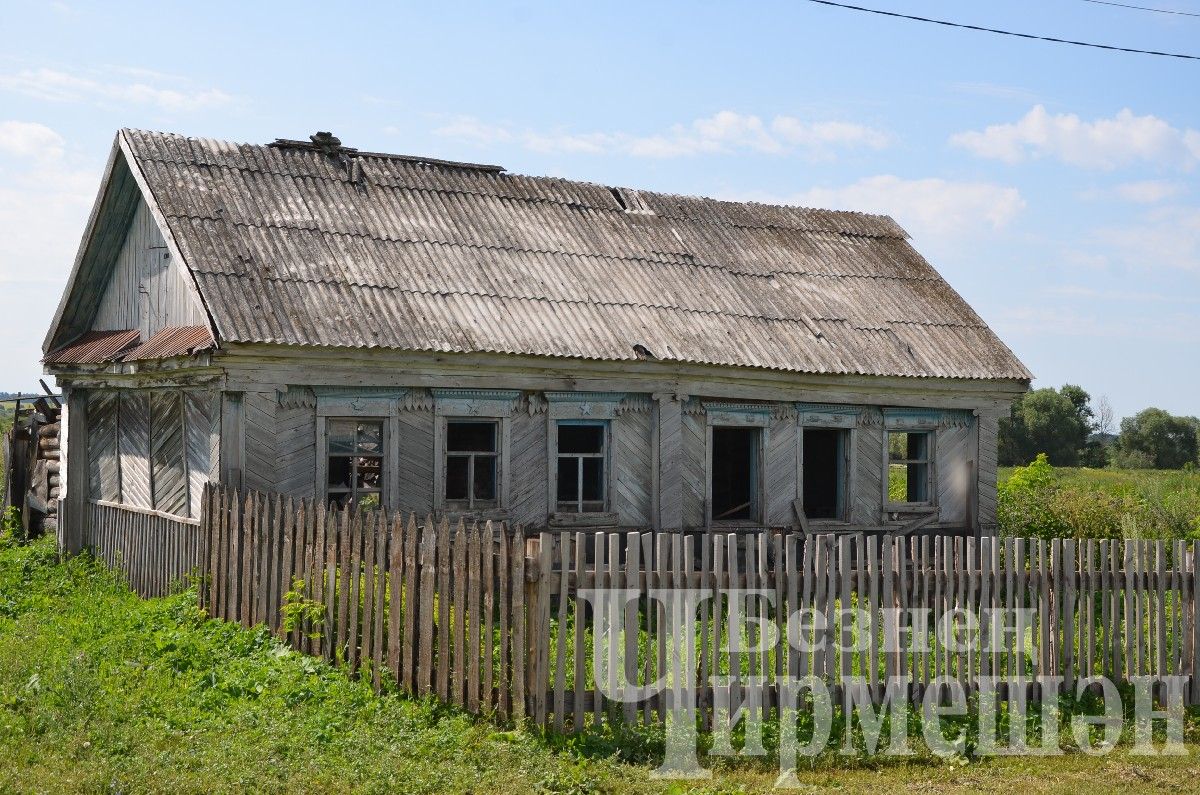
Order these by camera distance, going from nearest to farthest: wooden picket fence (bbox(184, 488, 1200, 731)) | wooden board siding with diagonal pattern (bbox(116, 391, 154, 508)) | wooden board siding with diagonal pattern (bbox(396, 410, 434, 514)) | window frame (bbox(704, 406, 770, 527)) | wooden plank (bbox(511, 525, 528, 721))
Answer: wooden plank (bbox(511, 525, 528, 721)) < wooden picket fence (bbox(184, 488, 1200, 731)) < wooden board siding with diagonal pattern (bbox(396, 410, 434, 514)) < wooden board siding with diagonal pattern (bbox(116, 391, 154, 508)) < window frame (bbox(704, 406, 770, 527))

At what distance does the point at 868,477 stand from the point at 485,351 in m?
5.91

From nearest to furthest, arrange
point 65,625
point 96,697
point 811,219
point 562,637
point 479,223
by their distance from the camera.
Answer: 1. point 562,637
2. point 96,697
3. point 65,625
4. point 479,223
5. point 811,219

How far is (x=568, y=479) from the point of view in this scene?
1495 centimetres

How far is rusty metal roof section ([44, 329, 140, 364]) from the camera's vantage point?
49.9 ft

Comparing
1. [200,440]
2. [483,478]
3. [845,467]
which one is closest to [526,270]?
[483,478]

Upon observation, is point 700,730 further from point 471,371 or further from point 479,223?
point 479,223

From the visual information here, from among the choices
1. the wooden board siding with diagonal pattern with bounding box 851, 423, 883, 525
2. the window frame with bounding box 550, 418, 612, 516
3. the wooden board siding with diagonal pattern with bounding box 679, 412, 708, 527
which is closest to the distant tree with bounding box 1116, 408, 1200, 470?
the wooden board siding with diagonal pattern with bounding box 851, 423, 883, 525

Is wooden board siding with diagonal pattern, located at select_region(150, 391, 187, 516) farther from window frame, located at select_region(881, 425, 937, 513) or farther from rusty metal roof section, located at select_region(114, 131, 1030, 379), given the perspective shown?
window frame, located at select_region(881, 425, 937, 513)

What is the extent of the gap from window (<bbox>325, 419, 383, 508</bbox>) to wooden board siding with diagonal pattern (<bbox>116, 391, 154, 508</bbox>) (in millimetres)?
2710

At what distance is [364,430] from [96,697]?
529 cm

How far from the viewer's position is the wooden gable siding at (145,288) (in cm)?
1420

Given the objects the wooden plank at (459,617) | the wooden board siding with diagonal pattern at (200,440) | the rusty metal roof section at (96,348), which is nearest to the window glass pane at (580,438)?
the wooden board siding with diagonal pattern at (200,440)

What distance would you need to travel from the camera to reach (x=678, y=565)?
8367 mm

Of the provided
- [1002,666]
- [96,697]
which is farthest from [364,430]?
[1002,666]
